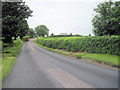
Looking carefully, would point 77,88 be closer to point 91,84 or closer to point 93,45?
point 91,84

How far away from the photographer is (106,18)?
24.4m

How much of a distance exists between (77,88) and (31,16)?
29.4 m

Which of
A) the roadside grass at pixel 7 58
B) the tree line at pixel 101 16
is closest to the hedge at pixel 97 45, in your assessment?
the roadside grass at pixel 7 58

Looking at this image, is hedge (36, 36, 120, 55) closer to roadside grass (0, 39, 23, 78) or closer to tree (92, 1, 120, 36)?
roadside grass (0, 39, 23, 78)

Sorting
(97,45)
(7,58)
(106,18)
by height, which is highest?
(106,18)

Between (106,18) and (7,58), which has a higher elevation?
(106,18)

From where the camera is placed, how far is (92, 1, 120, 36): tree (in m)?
22.4

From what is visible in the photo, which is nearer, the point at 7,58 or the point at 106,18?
the point at 7,58

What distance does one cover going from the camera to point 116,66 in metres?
7.89

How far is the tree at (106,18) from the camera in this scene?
22.4 meters

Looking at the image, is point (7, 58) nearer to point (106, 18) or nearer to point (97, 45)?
point (97, 45)

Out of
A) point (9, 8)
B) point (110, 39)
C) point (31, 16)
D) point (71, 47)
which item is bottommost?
point (71, 47)

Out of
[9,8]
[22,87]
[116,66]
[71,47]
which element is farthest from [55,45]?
[22,87]

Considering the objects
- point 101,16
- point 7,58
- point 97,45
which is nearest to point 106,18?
point 101,16
